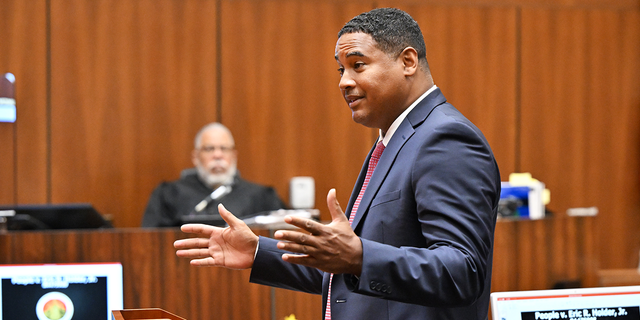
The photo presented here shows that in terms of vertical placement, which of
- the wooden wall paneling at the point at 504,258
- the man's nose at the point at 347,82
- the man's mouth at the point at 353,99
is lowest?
the wooden wall paneling at the point at 504,258

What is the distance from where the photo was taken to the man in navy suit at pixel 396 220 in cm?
114

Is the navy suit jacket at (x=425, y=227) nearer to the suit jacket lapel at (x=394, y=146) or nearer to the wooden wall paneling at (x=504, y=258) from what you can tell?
the suit jacket lapel at (x=394, y=146)

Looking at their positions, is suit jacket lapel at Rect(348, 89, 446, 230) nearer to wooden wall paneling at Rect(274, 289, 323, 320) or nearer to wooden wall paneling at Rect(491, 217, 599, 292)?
wooden wall paneling at Rect(274, 289, 323, 320)

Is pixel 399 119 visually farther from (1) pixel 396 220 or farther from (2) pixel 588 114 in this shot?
(2) pixel 588 114

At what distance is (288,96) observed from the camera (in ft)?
16.6

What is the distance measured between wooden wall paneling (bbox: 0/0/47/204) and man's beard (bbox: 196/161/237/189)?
45.4 inches

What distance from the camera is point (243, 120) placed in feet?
16.4

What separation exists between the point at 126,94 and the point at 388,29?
371 centimetres

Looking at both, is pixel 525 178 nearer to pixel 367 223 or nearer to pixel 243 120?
pixel 243 120

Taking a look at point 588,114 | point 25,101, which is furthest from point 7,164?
point 588,114

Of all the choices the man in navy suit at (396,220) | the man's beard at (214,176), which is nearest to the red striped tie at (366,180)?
the man in navy suit at (396,220)

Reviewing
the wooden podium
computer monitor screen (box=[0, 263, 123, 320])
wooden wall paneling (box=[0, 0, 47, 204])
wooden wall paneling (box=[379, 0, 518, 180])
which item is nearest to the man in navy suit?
the wooden podium

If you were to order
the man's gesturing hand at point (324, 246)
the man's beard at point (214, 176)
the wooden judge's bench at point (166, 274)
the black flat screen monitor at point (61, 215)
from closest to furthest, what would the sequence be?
the man's gesturing hand at point (324, 246) → the wooden judge's bench at point (166, 274) → the black flat screen monitor at point (61, 215) → the man's beard at point (214, 176)

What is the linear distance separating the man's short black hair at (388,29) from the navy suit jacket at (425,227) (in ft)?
0.44
